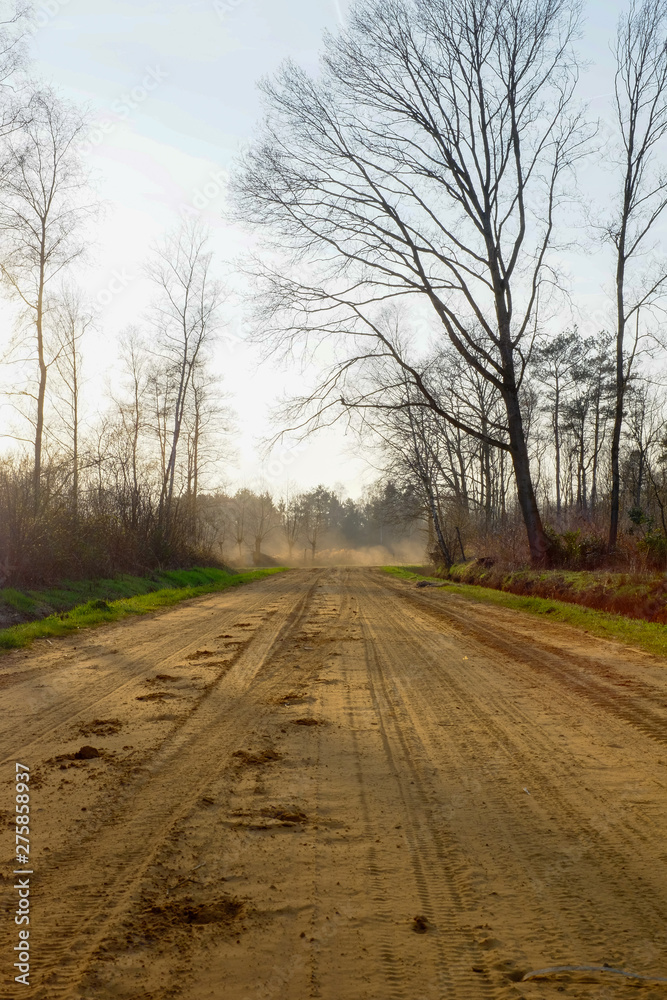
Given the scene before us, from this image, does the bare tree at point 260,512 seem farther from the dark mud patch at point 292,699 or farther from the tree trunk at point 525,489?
the dark mud patch at point 292,699

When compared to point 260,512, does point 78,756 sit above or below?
below

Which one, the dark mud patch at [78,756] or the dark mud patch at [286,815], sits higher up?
the dark mud patch at [78,756]

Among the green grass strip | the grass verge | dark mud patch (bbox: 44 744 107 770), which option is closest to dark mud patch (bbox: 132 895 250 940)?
dark mud patch (bbox: 44 744 107 770)

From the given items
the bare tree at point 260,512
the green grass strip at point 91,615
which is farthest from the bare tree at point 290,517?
the green grass strip at point 91,615

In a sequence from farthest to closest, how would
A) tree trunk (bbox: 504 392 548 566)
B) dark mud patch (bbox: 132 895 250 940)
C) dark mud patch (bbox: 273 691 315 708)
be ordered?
1. tree trunk (bbox: 504 392 548 566)
2. dark mud patch (bbox: 273 691 315 708)
3. dark mud patch (bbox: 132 895 250 940)

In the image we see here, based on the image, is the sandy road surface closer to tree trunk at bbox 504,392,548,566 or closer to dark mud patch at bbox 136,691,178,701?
dark mud patch at bbox 136,691,178,701

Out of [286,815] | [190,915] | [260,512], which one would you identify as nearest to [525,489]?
[286,815]

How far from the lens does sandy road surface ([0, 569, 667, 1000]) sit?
235 cm

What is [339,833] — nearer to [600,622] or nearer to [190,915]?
[190,915]

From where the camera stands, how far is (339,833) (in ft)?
10.9

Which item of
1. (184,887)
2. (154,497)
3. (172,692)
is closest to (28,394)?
(154,497)

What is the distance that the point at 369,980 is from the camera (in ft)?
7.43

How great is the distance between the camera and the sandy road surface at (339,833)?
92.5 inches

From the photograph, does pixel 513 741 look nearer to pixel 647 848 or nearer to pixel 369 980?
pixel 647 848
